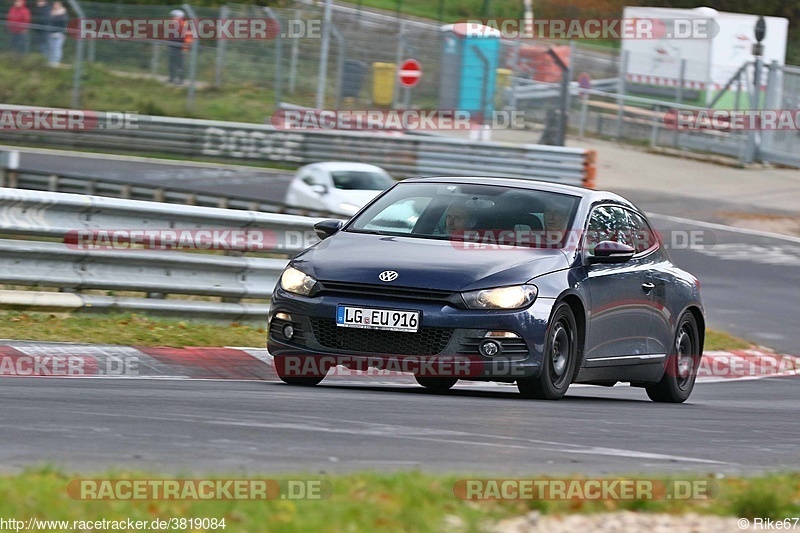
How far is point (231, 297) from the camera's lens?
41.5 feet

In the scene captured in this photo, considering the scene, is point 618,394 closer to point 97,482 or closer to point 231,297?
point 231,297

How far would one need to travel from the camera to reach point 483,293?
873 cm

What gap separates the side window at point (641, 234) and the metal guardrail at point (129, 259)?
11.1 ft

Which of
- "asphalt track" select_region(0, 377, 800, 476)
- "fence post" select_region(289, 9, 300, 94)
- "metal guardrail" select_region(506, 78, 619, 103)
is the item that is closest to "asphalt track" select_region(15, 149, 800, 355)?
"fence post" select_region(289, 9, 300, 94)

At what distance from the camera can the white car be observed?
24.1 m

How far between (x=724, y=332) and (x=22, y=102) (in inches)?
791

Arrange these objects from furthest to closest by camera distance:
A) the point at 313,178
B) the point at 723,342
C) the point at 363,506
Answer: the point at 313,178, the point at 723,342, the point at 363,506

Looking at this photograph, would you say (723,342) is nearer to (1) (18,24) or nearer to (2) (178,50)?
(2) (178,50)

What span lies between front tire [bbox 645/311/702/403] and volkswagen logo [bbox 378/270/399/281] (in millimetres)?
Answer: 2878

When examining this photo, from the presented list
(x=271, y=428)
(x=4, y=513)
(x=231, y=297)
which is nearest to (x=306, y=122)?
(x=231, y=297)

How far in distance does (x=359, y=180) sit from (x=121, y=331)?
13.5 metres
